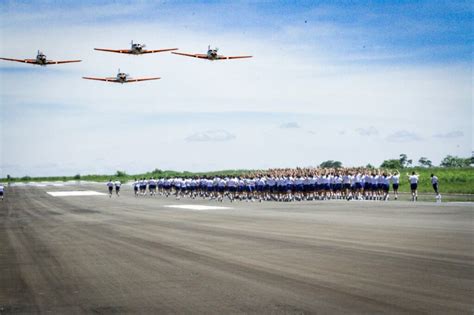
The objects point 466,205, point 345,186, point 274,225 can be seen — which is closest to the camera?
point 274,225

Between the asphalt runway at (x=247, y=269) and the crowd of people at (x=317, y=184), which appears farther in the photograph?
the crowd of people at (x=317, y=184)

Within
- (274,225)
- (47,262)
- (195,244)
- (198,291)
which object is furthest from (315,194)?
(198,291)

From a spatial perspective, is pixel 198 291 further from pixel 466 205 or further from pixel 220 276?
pixel 466 205

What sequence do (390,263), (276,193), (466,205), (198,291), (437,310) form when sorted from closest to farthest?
(437,310) < (198,291) < (390,263) < (466,205) < (276,193)

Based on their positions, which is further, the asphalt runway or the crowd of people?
the crowd of people

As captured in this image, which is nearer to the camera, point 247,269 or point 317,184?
point 247,269

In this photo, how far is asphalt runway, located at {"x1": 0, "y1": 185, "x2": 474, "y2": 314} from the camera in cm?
910

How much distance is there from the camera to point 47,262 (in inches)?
563

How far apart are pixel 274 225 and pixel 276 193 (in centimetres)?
2270

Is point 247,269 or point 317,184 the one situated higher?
point 317,184

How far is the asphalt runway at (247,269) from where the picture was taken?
910 cm

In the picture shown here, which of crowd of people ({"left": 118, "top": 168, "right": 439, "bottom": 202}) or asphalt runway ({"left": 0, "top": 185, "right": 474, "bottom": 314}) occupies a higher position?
crowd of people ({"left": 118, "top": 168, "right": 439, "bottom": 202})

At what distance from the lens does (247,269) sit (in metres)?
12.4

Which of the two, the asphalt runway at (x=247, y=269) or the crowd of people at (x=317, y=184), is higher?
the crowd of people at (x=317, y=184)
